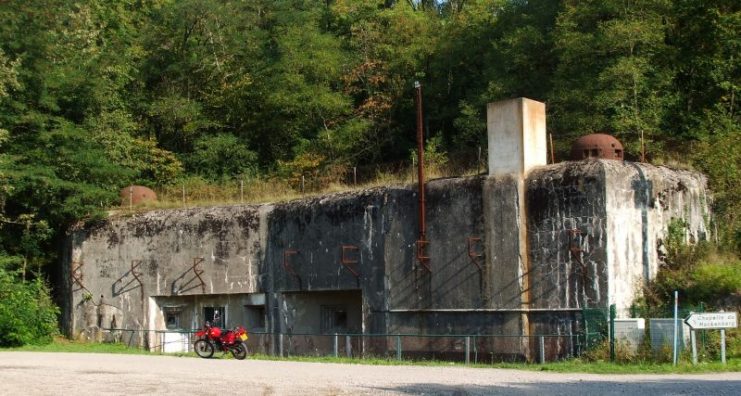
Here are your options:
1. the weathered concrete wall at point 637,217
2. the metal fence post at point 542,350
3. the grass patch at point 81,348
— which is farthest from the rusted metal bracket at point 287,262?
the weathered concrete wall at point 637,217

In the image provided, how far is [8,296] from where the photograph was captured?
27.9m

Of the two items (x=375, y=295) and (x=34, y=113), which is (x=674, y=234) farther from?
(x=34, y=113)

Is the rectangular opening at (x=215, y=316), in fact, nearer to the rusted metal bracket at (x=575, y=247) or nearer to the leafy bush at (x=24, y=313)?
the leafy bush at (x=24, y=313)

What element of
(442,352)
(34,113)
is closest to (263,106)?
(34,113)

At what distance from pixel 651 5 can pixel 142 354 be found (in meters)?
21.0

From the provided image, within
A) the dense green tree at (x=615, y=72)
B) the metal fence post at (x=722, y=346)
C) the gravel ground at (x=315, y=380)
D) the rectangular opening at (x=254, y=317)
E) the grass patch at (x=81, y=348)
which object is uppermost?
the dense green tree at (x=615, y=72)

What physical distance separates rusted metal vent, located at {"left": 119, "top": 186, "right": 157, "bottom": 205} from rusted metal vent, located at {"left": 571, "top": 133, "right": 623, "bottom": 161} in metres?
15.1

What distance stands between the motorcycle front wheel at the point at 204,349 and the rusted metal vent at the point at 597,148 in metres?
10.4

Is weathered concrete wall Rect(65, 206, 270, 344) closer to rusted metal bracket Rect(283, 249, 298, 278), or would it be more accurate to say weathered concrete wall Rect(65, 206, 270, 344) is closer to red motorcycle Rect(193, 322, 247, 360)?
rusted metal bracket Rect(283, 249, 298, 278)

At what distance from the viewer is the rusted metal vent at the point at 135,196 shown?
32.3m

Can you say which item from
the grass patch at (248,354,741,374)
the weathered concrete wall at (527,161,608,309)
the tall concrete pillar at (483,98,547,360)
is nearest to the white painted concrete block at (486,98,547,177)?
the tall concrete pillar at (483,98,547,360)

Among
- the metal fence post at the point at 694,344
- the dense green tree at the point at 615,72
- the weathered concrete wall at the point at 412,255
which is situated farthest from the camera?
the dense green tree at the point at 615,72

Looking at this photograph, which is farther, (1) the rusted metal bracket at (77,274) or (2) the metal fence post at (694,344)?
(1) the rusted metal bracket at (77,274)

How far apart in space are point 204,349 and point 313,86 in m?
20.8
